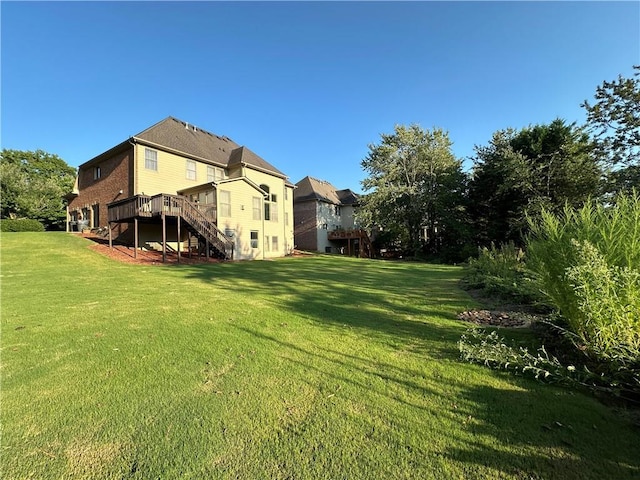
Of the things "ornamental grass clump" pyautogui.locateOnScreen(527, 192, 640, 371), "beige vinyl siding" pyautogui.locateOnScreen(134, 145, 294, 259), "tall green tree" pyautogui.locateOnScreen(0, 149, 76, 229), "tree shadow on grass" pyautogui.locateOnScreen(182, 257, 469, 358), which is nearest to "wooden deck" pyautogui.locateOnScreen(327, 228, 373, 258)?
"beige vinyl siding" pyautogui.locateOnScreen(134, 145, 294, 259)

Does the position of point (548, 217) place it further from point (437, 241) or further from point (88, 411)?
point (437, 241)

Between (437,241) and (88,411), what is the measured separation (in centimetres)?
2851

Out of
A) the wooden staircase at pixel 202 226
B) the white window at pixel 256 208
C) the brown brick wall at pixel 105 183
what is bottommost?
the wooden staircase at pixel 202 226

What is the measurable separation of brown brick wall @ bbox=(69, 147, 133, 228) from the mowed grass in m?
16.2

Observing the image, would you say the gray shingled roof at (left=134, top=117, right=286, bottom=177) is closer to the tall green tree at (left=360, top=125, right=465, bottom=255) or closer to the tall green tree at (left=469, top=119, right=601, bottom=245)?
the tall green tree at (left=360, top=125, right=465, bottom=255)

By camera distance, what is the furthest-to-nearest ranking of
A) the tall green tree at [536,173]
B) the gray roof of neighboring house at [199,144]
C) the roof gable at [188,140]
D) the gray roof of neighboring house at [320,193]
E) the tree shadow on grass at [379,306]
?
the gray roof of neighboring house at [320,193] → the tall green tree at [536,173] → the gray roof of neighboring house at [199,144] → the roof gable at [188,140] → the tree shadow on grass at [379,306]

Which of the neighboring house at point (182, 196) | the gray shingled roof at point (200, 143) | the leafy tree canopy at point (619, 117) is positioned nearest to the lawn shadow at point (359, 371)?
the neighboring house at point (182, 196)

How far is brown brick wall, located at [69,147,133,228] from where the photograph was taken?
58.4 feet

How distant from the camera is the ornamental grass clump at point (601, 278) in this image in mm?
2354

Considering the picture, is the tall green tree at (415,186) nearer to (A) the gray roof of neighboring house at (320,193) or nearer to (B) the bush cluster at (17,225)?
(A) the gray roof of neighboring house at (320,193)

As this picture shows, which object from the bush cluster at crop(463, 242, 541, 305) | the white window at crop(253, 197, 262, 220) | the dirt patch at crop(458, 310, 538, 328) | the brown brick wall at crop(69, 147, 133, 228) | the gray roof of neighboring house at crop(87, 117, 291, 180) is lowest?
the dirt patch at crop(458, 310, 538, 328)

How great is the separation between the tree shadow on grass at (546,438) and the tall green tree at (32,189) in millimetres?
39888

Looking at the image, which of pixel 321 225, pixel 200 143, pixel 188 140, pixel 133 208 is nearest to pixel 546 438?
pixel 133 208

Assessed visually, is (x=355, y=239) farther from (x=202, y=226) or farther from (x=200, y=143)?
(x=202, y=226)
